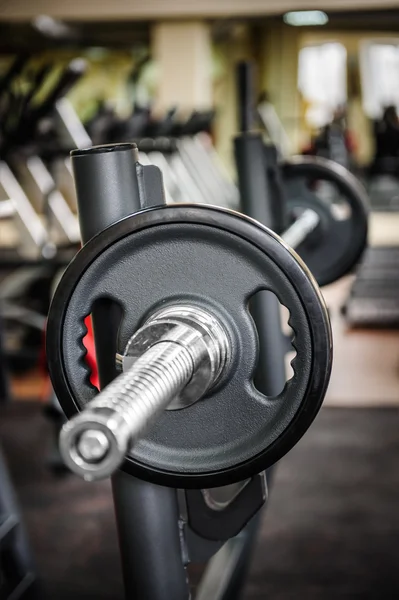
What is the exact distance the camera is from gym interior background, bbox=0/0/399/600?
1.70m

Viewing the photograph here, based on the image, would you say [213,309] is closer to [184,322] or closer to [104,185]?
[184,322]

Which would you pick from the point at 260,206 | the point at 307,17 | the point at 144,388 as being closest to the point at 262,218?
the point at 260,206

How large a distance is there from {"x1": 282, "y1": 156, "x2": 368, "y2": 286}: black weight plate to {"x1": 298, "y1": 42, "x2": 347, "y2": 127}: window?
37.7 ft

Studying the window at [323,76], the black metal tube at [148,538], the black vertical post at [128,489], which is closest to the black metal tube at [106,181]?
the black vertical post at [128,489]

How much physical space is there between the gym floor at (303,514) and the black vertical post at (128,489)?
3.29ft

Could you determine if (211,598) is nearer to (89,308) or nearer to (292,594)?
(292,594)

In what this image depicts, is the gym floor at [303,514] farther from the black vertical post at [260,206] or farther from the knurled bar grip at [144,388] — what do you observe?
the knurled bar grip at [144,388]

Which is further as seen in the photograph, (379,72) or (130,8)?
(379,72)

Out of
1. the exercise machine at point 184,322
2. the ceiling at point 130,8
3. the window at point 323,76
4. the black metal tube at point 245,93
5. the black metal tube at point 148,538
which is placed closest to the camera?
the exercise machine at point 184,322

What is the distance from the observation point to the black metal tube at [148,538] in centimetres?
68

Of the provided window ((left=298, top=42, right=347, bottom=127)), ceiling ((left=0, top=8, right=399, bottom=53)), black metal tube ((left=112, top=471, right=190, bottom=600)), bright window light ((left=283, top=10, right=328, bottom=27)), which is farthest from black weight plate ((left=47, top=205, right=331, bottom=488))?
window ((left=298, top=42, right=347, bottom=127))

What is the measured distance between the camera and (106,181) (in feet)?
1.99

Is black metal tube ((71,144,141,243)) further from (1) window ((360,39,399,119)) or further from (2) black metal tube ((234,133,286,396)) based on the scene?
(1) window ((360,39,399,119))

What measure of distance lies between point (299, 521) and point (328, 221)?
3.13 ft
